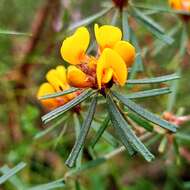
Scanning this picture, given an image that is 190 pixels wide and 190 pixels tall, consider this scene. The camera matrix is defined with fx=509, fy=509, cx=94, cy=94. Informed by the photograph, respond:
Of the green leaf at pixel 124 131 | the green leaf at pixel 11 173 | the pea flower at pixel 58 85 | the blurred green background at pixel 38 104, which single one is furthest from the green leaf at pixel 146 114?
the blurred green background at pixel 38 104

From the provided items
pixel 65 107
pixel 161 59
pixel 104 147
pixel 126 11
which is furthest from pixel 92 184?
pixel 65 107

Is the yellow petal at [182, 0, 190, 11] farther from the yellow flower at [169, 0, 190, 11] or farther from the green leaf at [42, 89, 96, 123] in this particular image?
the green leaf at [42, 89, 96, 123]

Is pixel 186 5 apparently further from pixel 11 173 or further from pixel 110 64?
pixel 11 173

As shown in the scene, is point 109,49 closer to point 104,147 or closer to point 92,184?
point 104,147

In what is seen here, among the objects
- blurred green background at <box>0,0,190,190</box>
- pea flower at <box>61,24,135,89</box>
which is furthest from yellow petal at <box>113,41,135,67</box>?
blurred green background at <box>0,0,190,190</box>

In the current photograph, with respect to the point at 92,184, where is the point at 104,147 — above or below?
above

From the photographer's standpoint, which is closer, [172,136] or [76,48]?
[76,48]
